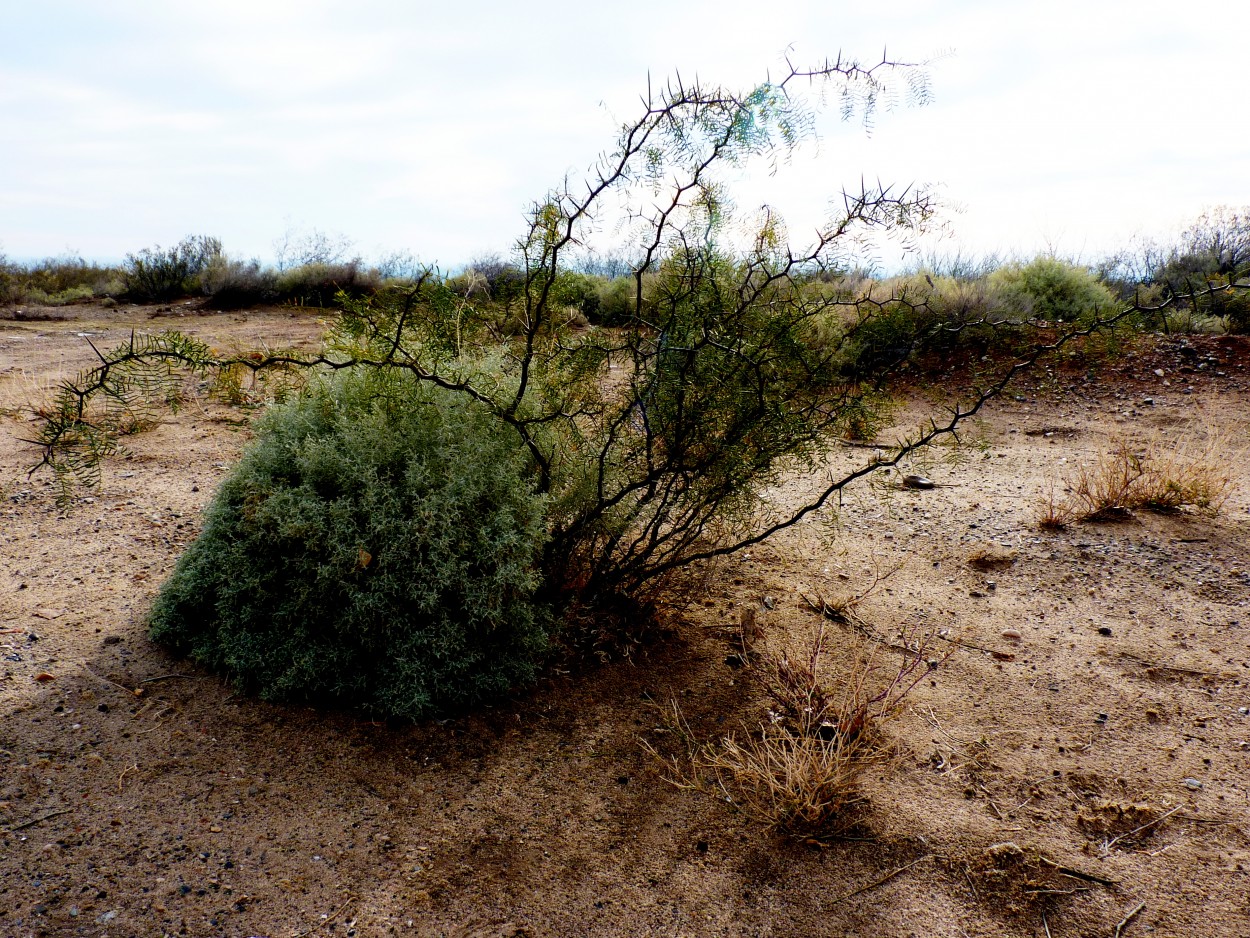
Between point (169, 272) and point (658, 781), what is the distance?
17377 millimetres

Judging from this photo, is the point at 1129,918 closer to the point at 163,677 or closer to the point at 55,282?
the point at 163,677

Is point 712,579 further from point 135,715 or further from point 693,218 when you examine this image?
point 135,715

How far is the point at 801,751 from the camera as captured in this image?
2.71 metres

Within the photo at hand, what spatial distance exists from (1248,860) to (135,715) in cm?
379

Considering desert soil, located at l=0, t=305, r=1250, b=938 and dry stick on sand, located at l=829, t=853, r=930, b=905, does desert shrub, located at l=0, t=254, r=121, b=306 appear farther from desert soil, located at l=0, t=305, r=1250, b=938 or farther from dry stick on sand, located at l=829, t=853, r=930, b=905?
dry stick on sand, located at l=829, t=853, r=930, b=905

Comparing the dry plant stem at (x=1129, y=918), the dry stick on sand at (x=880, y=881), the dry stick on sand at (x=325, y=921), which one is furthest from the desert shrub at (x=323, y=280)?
the dry plant stem at (x=1129, y=918)

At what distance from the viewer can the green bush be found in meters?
2.99

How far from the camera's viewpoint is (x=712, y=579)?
4.44 m

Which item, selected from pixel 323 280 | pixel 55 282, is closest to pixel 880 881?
pixel 323 280

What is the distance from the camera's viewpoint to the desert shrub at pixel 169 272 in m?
16.6

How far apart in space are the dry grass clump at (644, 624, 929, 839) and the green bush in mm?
790

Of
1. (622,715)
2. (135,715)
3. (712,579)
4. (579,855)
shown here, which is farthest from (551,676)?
(135,715)

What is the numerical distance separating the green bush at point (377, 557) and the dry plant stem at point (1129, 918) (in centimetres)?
202

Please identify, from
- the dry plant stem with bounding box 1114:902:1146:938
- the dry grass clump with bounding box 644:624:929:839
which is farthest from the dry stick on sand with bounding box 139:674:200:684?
the dry plant stem with bounding box 1114:902:1146:938
